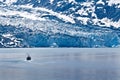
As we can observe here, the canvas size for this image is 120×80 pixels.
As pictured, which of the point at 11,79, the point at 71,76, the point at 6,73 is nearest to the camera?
the point at 11,79

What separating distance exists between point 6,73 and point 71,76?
21.6 meters

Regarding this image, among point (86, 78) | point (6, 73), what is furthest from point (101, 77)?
point (6, 73)

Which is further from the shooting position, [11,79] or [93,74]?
[93,74]

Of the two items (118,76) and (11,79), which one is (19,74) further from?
(118,76)

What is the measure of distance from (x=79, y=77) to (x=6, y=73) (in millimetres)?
24986

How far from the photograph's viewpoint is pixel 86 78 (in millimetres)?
123500

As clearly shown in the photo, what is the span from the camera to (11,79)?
121500mm

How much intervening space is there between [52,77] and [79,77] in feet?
24.5

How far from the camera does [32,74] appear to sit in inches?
5369

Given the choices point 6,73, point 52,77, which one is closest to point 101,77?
point 52,77

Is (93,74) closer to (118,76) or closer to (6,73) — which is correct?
(118,76)

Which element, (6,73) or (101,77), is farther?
(6,73)

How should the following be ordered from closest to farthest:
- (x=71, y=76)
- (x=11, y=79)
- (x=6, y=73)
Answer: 1. (x=11, y=79)
2. (x=71, y=76)
3. (x=6, y=73)

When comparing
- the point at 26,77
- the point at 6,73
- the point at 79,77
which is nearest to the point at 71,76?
the point at 79,77
